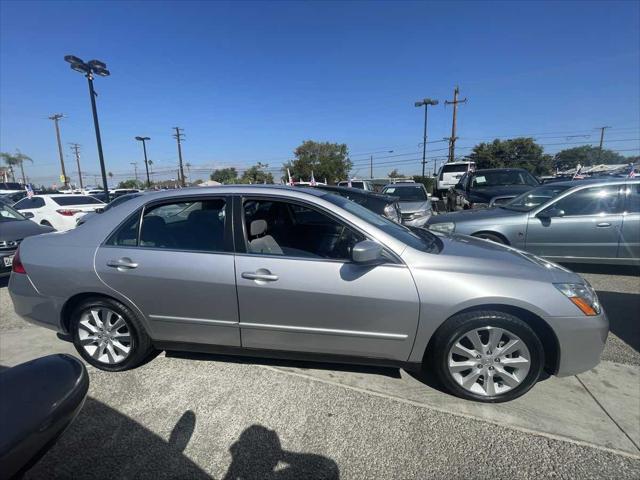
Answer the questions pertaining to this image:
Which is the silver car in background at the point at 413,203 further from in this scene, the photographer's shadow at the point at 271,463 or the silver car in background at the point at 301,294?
the photographer's shadow at the point at 271,463

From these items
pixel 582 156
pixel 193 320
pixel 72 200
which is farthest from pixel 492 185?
pixel 582 156

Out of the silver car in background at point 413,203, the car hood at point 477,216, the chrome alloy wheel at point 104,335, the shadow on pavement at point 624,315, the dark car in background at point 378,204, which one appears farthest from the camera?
the silver car in background at point 413,203

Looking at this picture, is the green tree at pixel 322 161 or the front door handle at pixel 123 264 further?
the green tree at pixel 322 161

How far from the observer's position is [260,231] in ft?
9.23

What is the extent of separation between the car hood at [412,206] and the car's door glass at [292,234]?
540cm

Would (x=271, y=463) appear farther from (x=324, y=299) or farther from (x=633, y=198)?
(x=633, y=198)

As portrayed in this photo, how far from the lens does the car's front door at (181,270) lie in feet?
8.38

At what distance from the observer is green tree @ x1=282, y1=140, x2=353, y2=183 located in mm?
57625

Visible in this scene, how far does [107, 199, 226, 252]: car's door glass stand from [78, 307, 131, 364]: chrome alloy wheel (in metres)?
0.62

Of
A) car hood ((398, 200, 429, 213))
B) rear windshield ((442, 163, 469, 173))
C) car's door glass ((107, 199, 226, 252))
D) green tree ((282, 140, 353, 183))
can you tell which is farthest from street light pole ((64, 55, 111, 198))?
green tree ((282, 140, 353, 183))

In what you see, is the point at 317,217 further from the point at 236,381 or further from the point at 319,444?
the point at 319,444

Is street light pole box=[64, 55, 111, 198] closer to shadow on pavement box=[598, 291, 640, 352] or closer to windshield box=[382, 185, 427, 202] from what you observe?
windshield box=[382, 185, 427, 202]

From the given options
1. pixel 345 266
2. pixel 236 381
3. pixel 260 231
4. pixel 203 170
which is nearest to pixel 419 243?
pixel 345 266

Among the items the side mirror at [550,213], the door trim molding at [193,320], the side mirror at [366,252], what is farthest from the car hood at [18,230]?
the side mirror at [550,213]
